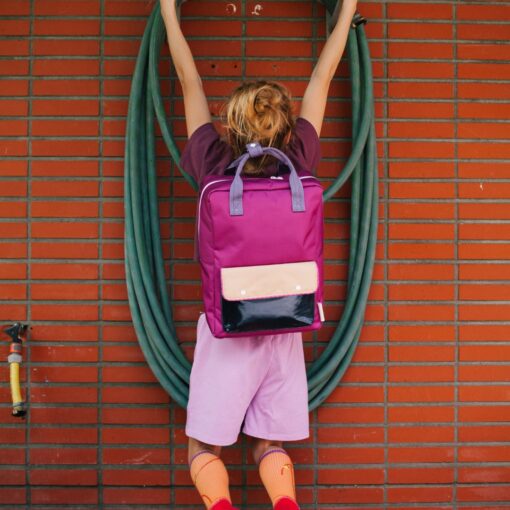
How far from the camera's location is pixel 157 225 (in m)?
2.50

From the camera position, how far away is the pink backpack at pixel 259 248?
1824mm

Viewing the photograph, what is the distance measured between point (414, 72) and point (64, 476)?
2318 mm

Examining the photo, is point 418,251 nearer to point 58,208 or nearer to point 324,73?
point 324,73

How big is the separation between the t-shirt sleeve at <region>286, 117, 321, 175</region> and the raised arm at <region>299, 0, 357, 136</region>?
2.2 inches

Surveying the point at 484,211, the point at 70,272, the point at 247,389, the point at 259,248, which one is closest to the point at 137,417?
the point at 70,272

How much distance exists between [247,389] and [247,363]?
9 centimetres

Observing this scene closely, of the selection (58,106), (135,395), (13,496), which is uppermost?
(58,106)

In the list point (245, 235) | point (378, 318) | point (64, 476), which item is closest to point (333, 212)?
point (378, 318)

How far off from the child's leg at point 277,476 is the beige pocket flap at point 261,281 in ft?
1.95

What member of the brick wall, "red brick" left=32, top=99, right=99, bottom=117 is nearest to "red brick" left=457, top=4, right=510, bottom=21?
the brick wall

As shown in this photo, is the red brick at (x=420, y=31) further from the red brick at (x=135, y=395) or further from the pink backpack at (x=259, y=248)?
the red brick at (x=135, y=395)

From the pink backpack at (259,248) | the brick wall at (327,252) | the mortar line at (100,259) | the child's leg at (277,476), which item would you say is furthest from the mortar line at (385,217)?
the mortar line at (100,259)

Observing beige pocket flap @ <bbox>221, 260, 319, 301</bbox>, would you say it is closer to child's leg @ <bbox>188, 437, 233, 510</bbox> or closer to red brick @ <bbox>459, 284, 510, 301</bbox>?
child's leg @ <bbox>188, 437, 233, 510</bbox>

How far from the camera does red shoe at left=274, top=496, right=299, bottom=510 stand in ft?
6.17
